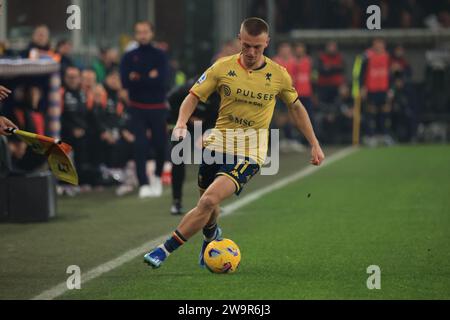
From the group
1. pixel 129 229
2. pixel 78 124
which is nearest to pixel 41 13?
pixel 78 124

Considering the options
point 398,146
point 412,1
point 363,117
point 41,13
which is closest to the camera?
point 41,13

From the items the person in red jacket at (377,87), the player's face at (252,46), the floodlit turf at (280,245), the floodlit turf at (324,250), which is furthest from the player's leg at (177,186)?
the person in red jacket at (377,87)

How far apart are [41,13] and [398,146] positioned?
891 cm

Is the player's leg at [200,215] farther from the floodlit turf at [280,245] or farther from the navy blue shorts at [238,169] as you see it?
the floodlit turf at [280,245]

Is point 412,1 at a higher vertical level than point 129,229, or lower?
higher

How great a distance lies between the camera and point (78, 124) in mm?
18984

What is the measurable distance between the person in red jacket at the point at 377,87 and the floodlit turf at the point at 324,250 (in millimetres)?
10390

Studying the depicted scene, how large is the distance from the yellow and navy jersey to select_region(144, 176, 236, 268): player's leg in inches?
14.2

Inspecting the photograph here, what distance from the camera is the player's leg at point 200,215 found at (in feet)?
31.8

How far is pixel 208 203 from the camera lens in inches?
381

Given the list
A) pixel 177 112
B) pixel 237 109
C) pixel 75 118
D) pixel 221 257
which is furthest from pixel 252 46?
pixel 75 118

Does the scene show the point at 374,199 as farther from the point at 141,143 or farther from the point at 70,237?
the point at 70,237

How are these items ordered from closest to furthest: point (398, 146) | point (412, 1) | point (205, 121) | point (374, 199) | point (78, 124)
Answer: point (205, 121) < point (374, 199) < point (78, 124) < point (398, 146) < point (412, 1)
